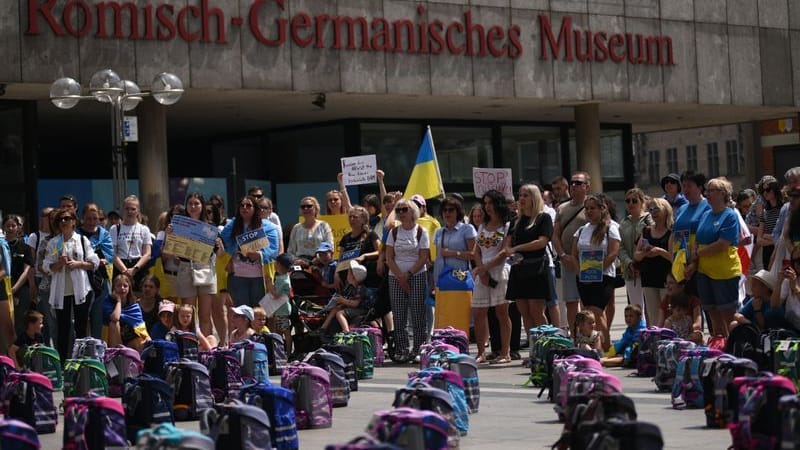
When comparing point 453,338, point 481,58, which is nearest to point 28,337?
point 453,338

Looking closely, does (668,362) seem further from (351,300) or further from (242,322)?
(351,300)

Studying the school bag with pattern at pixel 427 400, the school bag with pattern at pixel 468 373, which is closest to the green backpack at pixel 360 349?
the school bag with pattern at pixel 468 373

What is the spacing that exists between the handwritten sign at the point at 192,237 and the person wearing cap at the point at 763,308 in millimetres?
6803

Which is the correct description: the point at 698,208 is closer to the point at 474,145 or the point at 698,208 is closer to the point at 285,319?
the point at 285,319

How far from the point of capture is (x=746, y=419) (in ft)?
27.6

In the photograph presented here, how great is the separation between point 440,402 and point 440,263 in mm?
7262

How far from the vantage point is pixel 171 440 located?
7523mm

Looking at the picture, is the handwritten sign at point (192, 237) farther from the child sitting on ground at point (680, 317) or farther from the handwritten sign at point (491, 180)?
the handwritten sign at point (491, 180)

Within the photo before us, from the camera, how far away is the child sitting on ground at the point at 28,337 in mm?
14445

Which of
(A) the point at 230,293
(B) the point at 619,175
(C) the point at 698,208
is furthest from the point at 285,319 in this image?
(B) the point at 619,175

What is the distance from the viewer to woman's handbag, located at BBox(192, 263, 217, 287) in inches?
674

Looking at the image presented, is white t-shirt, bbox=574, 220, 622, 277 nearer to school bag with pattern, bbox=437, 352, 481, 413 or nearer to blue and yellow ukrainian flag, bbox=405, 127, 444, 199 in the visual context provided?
school bag with pattern, bbox=437, 352, 481, 413

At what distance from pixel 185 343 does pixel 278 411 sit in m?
4.19

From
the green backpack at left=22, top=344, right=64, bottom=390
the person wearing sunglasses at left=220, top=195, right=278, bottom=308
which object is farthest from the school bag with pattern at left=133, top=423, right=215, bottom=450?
the person wearing sunglasses at left=220, top=195, right=278, bottom=308
